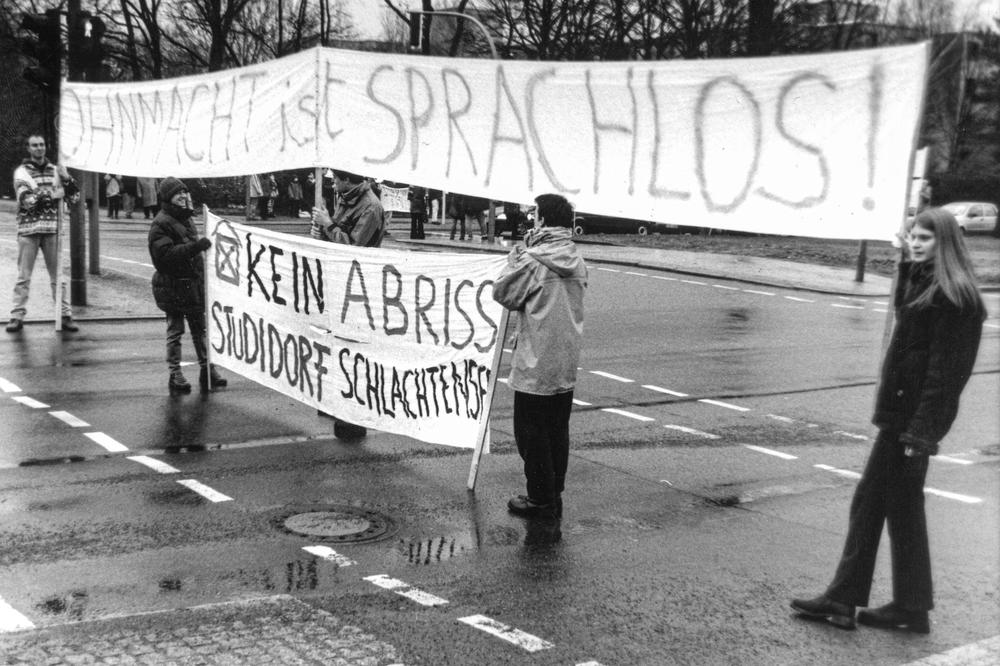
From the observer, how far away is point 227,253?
930 centimetres

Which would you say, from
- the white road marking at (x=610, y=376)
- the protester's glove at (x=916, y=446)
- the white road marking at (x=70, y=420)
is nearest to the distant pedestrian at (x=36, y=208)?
the white road marking at (x=70, y=420)

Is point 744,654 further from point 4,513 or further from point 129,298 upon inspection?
point 129,298

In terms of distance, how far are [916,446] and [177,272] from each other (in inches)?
270

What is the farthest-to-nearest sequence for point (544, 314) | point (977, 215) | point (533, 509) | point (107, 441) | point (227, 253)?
point (977, 215) < point (227, 253) < point (107, 441) < point (533, 509) < point (544, 314)

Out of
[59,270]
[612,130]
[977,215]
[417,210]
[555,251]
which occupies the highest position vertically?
[612,130]

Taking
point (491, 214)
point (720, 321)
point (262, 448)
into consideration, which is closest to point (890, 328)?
point (262, 448)

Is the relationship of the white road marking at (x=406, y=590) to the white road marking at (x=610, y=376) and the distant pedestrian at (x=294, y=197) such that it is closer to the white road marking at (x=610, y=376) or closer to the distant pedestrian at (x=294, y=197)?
the white road marking at (x=610, y=376)

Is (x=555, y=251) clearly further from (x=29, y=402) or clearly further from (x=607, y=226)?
(x=607, y=226)

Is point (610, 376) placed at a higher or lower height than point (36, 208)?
lower

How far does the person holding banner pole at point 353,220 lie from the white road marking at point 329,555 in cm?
250

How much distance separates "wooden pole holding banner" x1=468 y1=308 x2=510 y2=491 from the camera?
23.3ft

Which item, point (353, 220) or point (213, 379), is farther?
point (213, 379)

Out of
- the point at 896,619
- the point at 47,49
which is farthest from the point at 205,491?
the point at 47,49

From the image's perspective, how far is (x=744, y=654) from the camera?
495 cm
